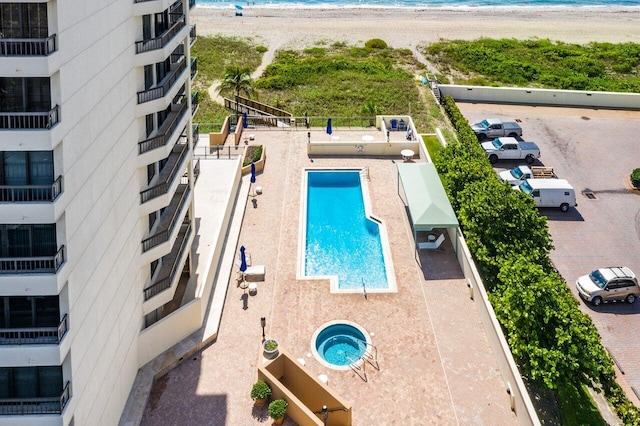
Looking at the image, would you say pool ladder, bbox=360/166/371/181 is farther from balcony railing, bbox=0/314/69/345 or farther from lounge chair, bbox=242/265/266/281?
balcony railing, bbox=0/314/69/345

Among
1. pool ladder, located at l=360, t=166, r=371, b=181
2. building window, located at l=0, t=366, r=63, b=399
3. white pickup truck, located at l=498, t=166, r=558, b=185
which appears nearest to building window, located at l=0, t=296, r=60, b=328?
building window, located at l=0, t=366, r=63, b=399

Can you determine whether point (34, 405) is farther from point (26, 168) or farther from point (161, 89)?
point (161, 89)

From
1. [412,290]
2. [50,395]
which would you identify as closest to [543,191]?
[412,290]

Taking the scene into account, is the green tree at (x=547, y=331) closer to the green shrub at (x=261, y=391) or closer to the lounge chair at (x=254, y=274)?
the green shrub at (x=261, y=391)

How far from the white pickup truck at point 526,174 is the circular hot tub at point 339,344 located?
21.0 metres

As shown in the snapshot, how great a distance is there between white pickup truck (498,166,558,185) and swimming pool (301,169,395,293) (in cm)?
1109

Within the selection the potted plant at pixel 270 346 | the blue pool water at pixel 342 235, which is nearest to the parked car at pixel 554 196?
the blue pool water at pixel 342 235

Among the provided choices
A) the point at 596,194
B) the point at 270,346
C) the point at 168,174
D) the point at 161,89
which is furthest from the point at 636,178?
the point at 161,89

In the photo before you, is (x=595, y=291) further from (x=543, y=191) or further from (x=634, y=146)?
(x=634, y=146)

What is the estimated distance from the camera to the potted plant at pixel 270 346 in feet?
A: 84.0

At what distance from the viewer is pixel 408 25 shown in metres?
102

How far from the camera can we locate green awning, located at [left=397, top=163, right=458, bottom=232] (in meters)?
34.3

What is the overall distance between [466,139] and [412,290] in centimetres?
2017

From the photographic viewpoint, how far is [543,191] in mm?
41312
